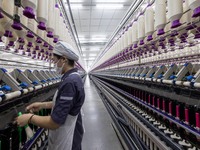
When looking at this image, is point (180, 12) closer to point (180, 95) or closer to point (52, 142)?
point (180, 95)

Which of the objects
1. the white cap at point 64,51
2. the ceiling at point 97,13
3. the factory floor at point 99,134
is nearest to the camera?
the white cap at point 64,51

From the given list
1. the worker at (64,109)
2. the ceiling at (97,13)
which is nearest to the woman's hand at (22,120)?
the worker at (64,109)

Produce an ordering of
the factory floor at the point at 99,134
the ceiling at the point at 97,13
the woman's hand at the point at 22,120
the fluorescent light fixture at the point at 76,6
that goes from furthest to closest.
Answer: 1. the fluorescent light fixture at the point at 76,6
2. the ceiling at the point at 97,13
3. the factory floor at the point at 99,134
4. the woman's hand at the point at 22,120

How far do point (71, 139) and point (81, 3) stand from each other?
15.8 ft

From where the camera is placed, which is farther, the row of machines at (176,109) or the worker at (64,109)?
the row of machines at (176,109)

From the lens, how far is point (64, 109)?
1.17 m

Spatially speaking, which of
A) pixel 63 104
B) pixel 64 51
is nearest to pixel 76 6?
pixel 64 51

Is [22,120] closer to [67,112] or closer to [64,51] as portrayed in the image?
[67,112]

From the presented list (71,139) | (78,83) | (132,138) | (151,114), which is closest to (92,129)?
(132,138)

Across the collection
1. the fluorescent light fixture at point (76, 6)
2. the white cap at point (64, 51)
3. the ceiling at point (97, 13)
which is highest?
the fluorescent light fixture at point (76, 6)

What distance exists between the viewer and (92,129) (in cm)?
373

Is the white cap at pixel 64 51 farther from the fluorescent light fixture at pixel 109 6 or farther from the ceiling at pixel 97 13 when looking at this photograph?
the fluorescent light fixture at pixel 109 6

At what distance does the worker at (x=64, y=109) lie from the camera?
1.17 m

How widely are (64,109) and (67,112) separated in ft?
0.11
